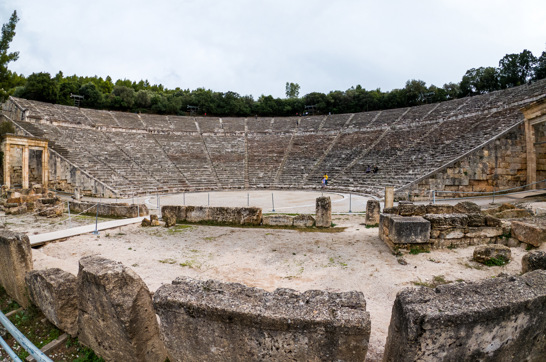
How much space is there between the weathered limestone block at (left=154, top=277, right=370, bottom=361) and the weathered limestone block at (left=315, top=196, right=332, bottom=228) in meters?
6.03

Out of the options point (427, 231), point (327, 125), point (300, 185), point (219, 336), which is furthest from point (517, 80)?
point (219, 336)

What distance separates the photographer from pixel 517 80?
1275 inches

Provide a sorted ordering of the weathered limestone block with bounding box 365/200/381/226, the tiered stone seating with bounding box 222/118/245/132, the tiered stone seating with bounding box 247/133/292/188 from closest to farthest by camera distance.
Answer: the weathered limestone block with bounding box 365/200/381/226
the tiered stone seating with bounding box 247/133/292/188
the tiered stone seating with bounding box 222/118/245/132

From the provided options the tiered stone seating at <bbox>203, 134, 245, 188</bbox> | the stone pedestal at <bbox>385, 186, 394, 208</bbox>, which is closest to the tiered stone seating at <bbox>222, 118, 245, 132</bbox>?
the tiered stone seating at <bbox>203, 134, 245, 188</bbox>

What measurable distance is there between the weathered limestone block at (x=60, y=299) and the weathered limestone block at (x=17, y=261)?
900 millimetres

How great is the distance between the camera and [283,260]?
571cm

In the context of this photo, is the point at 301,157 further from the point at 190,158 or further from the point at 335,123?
the point at 190,158

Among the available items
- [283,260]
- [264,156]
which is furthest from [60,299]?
[264,156]

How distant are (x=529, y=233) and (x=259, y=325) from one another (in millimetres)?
6534

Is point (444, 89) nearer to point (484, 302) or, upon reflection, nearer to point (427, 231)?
point (427, 231)

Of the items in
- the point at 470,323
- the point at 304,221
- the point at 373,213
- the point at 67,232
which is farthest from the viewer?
the point at 304,221

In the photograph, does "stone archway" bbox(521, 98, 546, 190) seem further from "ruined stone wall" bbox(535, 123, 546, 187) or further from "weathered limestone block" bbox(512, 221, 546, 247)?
"weathered limestone block" bbox(512, 221, 546, 247)

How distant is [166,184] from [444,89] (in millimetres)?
41865

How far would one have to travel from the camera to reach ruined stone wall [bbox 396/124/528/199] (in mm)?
14945
